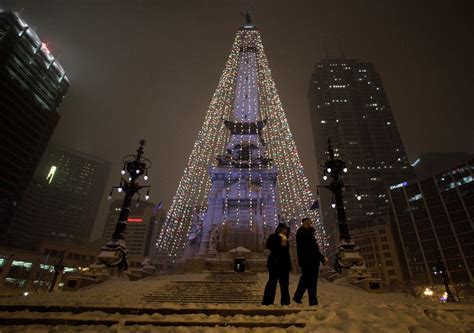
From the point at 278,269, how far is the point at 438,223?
70499 mm

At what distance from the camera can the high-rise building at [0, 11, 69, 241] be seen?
6197 centimetres

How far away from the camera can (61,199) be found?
13250 cm

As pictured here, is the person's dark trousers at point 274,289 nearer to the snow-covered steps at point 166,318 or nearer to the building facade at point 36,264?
the snow-covered steps at point 166,318

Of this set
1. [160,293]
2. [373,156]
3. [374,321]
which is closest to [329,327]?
[374,321]

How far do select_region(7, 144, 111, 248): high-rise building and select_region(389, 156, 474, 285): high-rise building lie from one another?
373 ft

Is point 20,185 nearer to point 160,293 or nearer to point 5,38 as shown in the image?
point 5,38

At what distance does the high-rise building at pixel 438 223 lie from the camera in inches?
2060

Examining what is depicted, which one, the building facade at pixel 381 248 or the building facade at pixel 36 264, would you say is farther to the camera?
the building facade at pixel 381 248

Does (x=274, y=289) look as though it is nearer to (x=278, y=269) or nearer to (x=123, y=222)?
(x=278, y=269)

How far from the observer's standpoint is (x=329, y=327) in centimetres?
350

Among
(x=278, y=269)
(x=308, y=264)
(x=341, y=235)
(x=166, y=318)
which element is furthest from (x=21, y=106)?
Answer: (x=308, y=264)

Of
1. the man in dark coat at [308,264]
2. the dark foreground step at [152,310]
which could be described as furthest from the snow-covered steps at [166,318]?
the man in dark coat at [308,264]

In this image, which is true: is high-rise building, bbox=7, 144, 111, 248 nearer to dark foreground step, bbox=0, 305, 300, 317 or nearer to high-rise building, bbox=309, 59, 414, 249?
dark foreground step, bbox=0, 305, 300, 317

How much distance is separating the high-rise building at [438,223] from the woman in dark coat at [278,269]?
63.4 m
